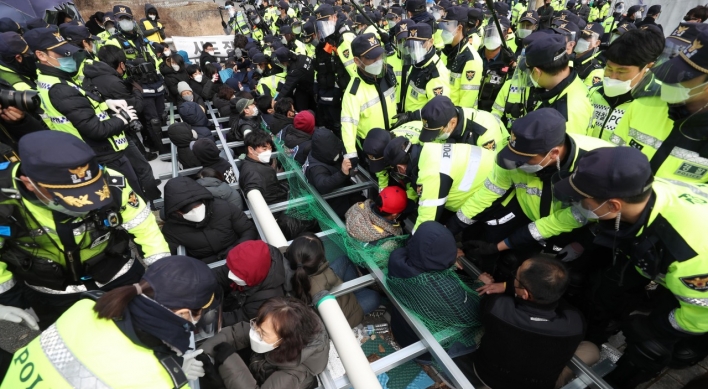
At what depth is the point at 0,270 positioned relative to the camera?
2010mm

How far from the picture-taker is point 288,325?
1820mm

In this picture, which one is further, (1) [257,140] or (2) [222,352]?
Answer: (1) [257,140]

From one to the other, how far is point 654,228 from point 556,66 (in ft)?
5.32

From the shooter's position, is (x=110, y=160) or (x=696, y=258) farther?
(x=110, y=160)

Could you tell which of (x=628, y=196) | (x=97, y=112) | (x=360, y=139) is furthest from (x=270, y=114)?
(x=628, y=196)

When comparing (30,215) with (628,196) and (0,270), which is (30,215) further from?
(628,196)

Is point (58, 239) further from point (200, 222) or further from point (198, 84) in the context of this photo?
point (198, 84)

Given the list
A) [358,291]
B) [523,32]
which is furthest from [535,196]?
[523,32]

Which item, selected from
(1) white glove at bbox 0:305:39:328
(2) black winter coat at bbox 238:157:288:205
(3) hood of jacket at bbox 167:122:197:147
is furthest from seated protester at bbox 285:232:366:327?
(3) hood of jacket at bbox 167:122:197:147

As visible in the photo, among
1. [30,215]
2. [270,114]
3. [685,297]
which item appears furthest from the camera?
[270,114]

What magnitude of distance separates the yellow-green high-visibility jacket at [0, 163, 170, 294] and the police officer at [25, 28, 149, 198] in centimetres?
112

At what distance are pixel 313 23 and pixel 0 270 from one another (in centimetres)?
573

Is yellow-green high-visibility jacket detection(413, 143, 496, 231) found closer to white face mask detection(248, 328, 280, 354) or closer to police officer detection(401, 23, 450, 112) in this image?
white face mask detection(248, 328, 280, 354)

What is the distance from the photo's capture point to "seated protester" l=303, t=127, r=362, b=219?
129 inches
